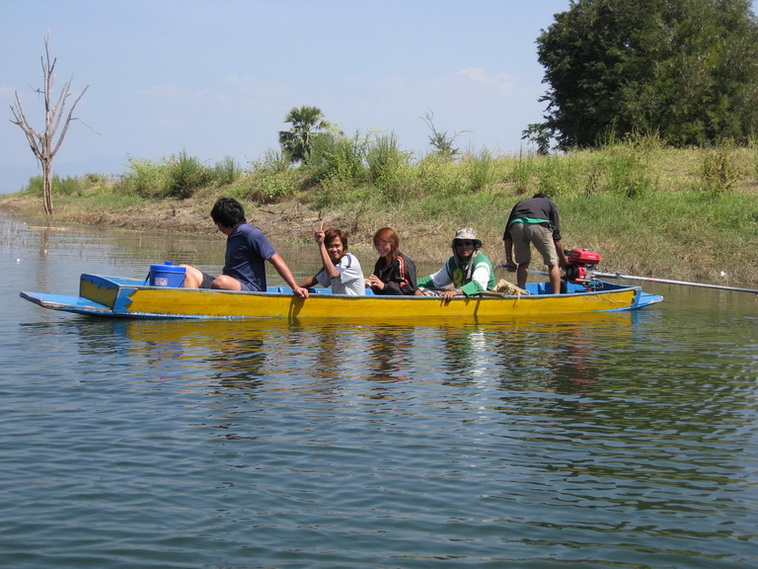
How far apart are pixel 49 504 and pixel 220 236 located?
70.7 feet

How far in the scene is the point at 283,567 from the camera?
12.4ft

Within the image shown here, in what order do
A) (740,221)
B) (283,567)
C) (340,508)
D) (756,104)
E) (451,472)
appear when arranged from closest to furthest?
(283,567) < (340,508) < (451,472) < (740,221) < (756,104)

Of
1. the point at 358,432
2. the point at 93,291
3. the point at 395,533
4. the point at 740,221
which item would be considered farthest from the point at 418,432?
the point at 740,221

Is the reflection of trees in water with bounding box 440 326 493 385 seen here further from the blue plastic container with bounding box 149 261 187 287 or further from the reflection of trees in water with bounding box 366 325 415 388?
the blue plastic container with bounding box 149 261 187 287

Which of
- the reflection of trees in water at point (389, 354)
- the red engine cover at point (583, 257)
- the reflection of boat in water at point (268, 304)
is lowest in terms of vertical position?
the reflection of trees in water at point (389, 354)

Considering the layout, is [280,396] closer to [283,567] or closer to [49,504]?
[49,504]

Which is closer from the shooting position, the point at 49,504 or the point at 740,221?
the point at 49,504

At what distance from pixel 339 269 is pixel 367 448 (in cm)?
501

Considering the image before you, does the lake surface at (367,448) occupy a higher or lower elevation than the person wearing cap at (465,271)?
lower

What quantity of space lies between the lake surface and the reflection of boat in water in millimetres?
217

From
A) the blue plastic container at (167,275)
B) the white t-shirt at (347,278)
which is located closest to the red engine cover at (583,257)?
the white t-shirt at (347,278)

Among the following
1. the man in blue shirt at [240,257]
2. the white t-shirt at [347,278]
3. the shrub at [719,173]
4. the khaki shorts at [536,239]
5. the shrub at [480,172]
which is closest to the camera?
the man in blue shirt at [240,257]

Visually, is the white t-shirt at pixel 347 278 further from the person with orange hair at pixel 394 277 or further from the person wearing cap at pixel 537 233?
the person wearing cap at pixel 537 233

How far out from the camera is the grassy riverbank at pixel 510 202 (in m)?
17.0
